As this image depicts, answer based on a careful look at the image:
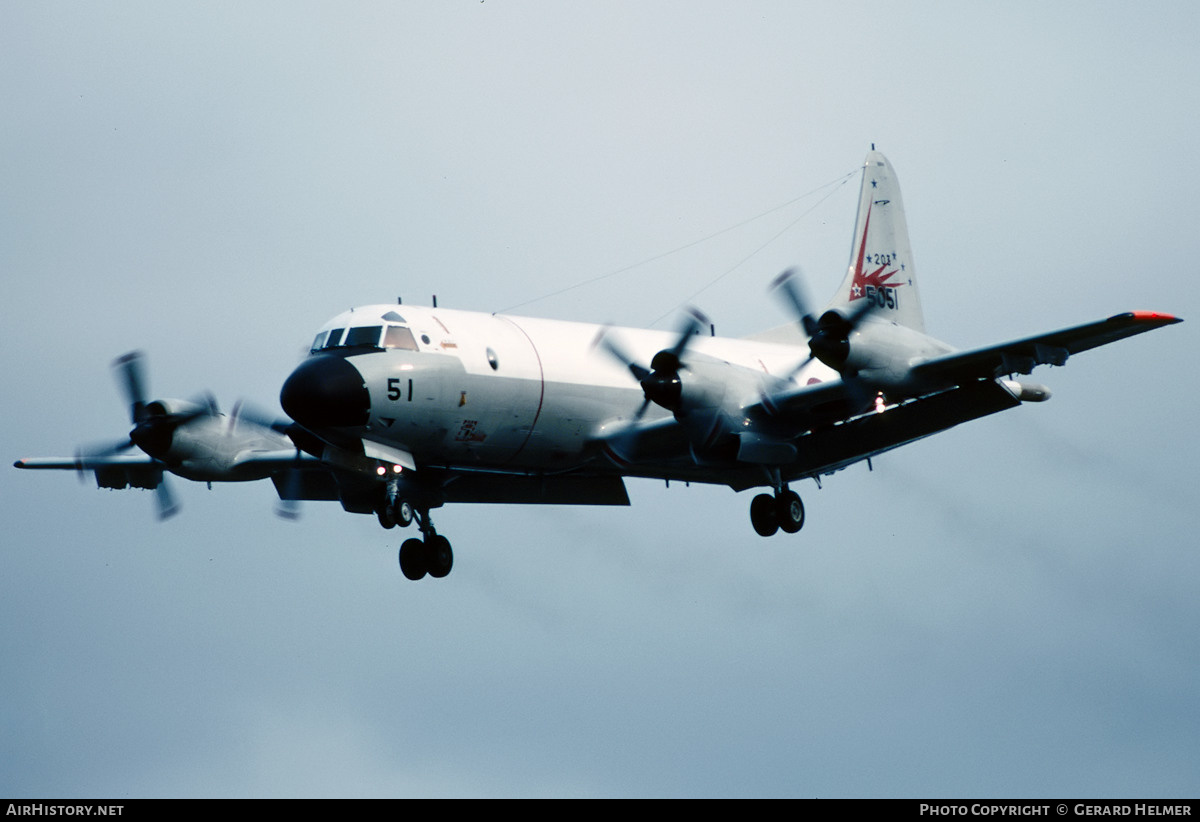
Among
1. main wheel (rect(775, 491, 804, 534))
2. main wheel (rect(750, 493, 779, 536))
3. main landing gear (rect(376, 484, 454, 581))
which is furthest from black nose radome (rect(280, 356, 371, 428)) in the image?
main wheel (rect(775, 491, 804, 534))

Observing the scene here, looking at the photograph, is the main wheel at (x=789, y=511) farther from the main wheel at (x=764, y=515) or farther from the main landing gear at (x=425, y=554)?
the main landing gear at (x=425, y=554)

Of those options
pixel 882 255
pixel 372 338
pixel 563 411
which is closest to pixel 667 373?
pixel 563 411

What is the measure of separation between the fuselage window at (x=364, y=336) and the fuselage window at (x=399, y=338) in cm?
14

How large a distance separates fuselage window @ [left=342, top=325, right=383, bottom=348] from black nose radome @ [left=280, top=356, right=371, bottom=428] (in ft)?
2.39

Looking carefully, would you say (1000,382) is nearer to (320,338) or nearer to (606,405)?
(606,405)

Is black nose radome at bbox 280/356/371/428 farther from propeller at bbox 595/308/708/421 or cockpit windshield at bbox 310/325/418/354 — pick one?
propeller at bbox 595/308/708/421

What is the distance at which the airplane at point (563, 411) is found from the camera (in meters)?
24.6

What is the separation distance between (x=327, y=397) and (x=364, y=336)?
1.56 metres

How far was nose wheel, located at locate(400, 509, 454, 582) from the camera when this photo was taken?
90.7 ft

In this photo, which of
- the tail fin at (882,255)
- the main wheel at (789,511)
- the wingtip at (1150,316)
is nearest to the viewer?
the wingtip at (1150,316)

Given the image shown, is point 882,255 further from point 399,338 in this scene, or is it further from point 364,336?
point 364,336

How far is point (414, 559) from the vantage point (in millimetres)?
27672

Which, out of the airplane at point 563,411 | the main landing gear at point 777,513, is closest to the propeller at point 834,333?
the airplane at point 563,411
